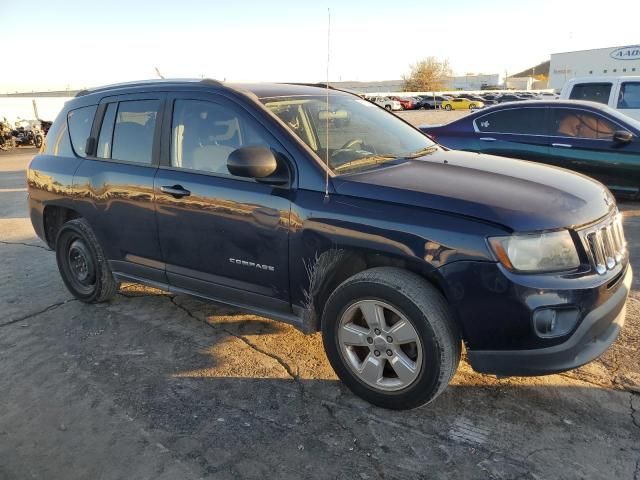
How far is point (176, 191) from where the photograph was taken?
11.5 feet

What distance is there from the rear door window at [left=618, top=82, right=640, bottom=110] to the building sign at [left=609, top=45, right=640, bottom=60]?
179ft

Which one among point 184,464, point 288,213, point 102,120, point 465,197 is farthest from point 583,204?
point 102,120

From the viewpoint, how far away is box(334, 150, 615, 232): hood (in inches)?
100

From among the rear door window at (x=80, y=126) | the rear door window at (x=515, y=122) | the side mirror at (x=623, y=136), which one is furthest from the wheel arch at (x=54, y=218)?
the side mirror at (x=623, y=136)

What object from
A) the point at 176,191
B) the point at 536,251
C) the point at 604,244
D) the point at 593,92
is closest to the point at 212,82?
the point at 176,191

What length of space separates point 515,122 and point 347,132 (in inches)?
191

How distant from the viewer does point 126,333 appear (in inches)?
158

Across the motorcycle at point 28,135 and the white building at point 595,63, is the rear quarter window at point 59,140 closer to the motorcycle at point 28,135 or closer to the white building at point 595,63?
the motorcycle at point 28,135

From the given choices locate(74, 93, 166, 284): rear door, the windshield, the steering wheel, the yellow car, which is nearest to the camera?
the windshield

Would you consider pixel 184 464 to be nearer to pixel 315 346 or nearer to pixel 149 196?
pixel 315 346

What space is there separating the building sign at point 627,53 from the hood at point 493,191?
62804mm

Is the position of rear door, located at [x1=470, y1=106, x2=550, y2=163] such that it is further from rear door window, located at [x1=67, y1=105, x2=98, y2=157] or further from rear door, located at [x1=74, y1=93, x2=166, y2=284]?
rear door window, located at [x1=67, y1=105, x2=98, y2=157]

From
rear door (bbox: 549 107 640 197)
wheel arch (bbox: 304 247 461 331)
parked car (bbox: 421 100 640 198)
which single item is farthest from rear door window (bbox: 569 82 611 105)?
wheel arch (bbox: 304 247 461 331)

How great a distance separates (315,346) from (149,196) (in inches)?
62.6
